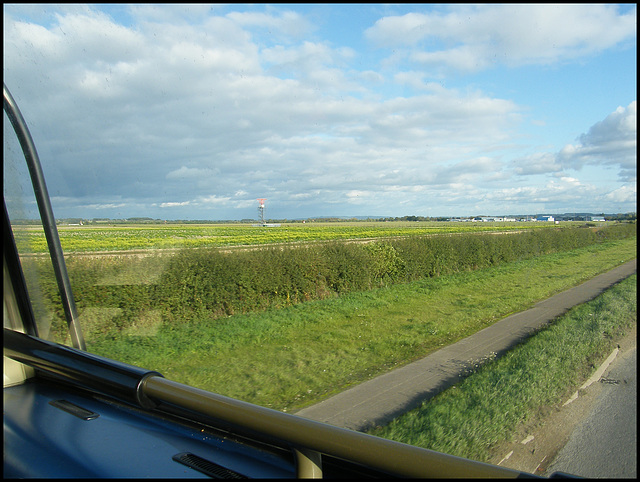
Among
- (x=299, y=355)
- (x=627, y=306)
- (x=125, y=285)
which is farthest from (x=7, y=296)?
(x=627, y=306)

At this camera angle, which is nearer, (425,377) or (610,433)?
(610,433)

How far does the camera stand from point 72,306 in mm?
2666

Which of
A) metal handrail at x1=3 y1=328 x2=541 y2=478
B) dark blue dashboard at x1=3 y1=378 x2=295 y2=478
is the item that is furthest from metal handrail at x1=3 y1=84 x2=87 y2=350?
dark blue dashboard at x1=3 y1=378 x2=295 y2=478

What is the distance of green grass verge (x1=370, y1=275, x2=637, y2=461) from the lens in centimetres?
134

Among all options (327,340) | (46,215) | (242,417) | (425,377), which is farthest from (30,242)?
(425,377)

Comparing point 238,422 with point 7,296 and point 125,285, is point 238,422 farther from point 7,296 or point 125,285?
point 125,285

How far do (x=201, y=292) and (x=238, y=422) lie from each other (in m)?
3.74

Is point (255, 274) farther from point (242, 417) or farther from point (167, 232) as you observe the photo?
point (242, 417)

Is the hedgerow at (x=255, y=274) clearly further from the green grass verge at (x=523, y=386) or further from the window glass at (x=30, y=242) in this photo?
the green grass verge at (x=523, y=386)

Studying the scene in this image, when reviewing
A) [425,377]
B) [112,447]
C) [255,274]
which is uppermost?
[255,274]

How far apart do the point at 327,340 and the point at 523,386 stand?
2.17 metres

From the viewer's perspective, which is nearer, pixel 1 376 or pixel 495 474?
pixel 495 474

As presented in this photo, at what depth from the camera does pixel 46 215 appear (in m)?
2.52

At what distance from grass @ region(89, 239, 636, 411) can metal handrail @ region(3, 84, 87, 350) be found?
0.42 m
